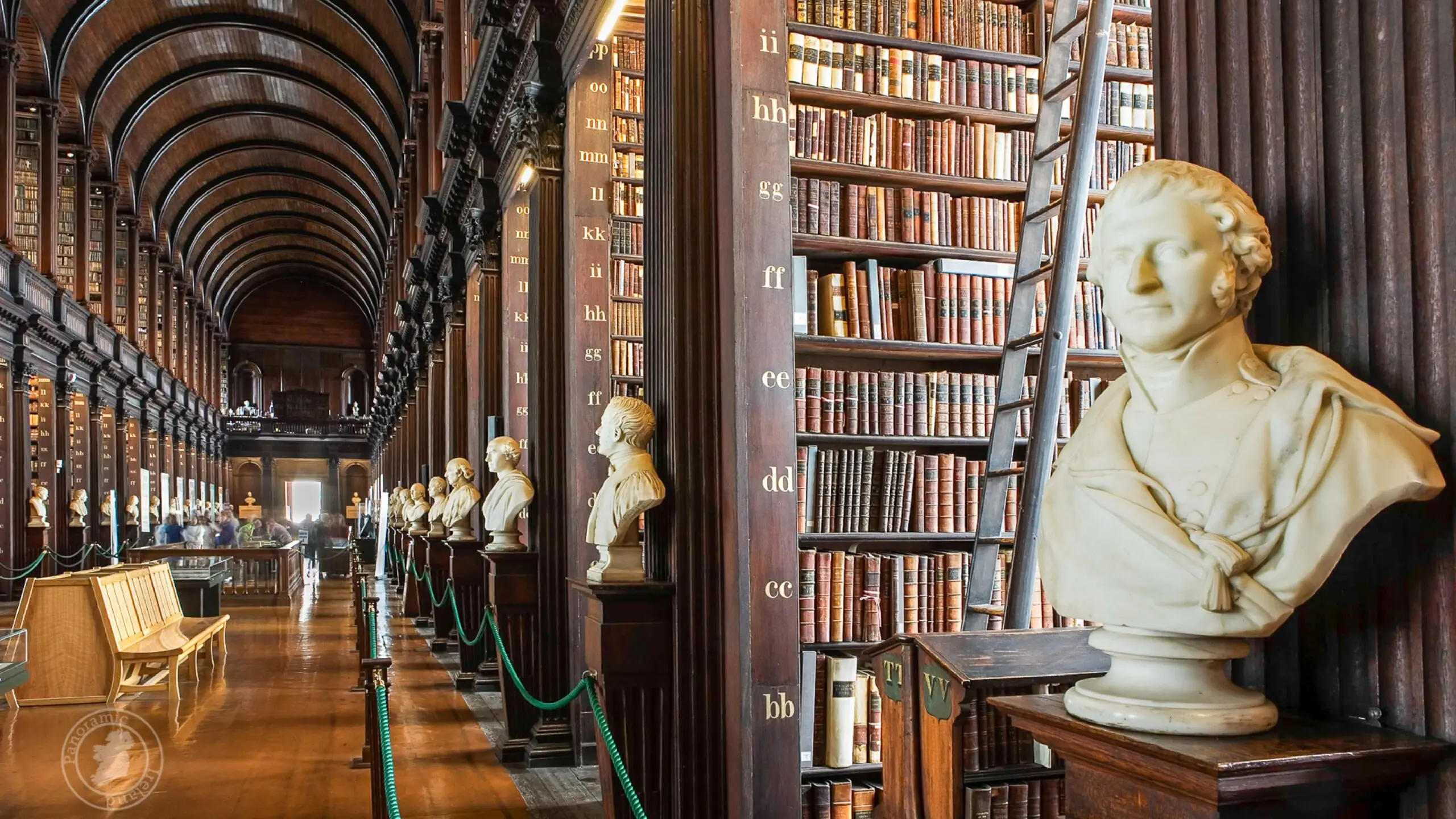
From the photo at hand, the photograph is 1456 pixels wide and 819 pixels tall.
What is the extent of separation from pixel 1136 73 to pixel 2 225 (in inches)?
579

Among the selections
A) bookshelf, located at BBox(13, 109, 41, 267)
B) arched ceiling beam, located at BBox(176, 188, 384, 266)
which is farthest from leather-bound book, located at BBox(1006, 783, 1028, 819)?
arched ceiling beam, located at BBox(176, 188, 384, 266)

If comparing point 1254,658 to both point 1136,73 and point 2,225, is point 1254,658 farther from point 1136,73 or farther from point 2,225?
point 2,225

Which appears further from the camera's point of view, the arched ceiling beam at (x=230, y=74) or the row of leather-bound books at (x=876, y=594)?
the arched ceiling beam at (x=230, y=74)

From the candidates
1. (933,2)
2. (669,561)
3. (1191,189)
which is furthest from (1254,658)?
(933,2)

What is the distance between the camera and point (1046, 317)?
308 centimetres

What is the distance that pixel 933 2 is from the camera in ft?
13.2

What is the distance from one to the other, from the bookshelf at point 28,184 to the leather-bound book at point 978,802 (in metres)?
17.2

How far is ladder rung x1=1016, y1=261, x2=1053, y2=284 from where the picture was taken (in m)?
3.36

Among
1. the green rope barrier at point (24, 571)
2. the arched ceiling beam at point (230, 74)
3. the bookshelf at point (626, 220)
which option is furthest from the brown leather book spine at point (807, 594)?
the arched ceiling beam at point (230, 74)

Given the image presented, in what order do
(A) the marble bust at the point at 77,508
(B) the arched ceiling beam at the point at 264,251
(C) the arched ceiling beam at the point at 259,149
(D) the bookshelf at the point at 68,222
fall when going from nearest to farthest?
(A) the marble bust at the point at 77,508 → (D) the bookshelf at the point at 68,222 → (C) the arched ceiling beam at the point at 259,149 → (B) the arched ceiling beam at the point at 264,251

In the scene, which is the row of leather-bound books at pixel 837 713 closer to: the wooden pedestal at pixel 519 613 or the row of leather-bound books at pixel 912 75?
the row of leather-bound books at pixel 912 75

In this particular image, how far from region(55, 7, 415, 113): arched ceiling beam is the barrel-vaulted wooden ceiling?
23 millimetres

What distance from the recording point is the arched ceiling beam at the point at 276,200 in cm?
3030

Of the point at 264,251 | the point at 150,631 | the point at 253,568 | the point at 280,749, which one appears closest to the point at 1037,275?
the point at 280,749
